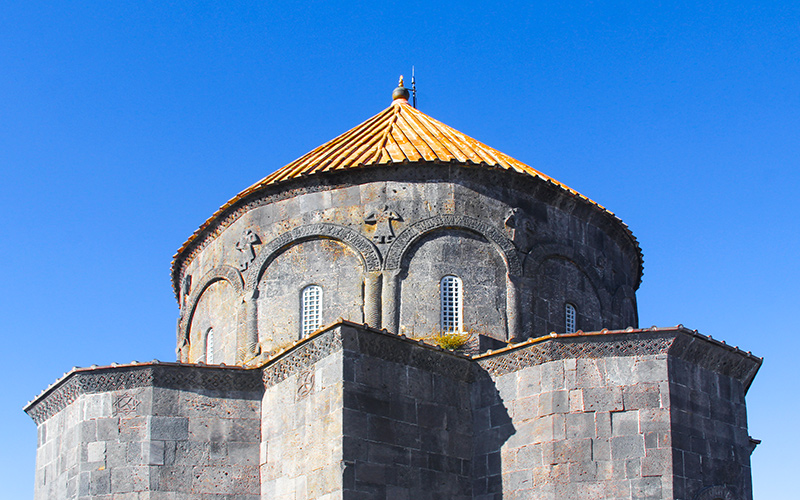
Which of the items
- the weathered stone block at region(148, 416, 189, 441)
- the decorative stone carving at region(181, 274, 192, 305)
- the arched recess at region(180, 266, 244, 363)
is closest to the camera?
the weathered stone block at region(148, 416, 189, 441)

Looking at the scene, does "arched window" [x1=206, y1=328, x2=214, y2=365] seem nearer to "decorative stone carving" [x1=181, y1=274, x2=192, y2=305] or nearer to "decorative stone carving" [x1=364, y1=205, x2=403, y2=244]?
"decorative stone carving" [x1=181, y1=274, x2=192, y2=305]

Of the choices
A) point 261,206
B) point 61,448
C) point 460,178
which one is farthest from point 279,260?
point 61,448

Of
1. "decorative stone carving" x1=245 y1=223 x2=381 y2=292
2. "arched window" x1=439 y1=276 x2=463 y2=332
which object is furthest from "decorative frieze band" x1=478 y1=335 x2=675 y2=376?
"decorative stone carving" x1=245 y1=223 x2=381 y2=292

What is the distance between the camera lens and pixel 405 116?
2200cm

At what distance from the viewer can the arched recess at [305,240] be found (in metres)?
18.1

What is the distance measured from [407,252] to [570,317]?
3.48m

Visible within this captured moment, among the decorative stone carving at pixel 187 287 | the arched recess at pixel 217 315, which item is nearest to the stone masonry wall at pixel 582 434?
the arched recess at pixel 217 315

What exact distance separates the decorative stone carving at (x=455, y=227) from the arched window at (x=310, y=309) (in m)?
A: 1.40

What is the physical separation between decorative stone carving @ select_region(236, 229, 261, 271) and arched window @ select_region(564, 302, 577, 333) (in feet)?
19.8

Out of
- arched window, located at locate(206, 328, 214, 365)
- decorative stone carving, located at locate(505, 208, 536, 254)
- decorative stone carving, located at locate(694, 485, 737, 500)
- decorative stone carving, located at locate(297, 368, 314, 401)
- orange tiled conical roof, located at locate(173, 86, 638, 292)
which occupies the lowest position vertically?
decorative stone carving, located at locate(694, 485, 737, 500)

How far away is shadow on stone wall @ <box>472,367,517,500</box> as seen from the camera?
612 inches

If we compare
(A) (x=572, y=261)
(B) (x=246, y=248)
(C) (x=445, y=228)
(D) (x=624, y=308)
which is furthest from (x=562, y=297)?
(B) (x=246, y=248)

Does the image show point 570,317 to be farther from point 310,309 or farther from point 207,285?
point 207,285

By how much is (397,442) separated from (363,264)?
171 inches
